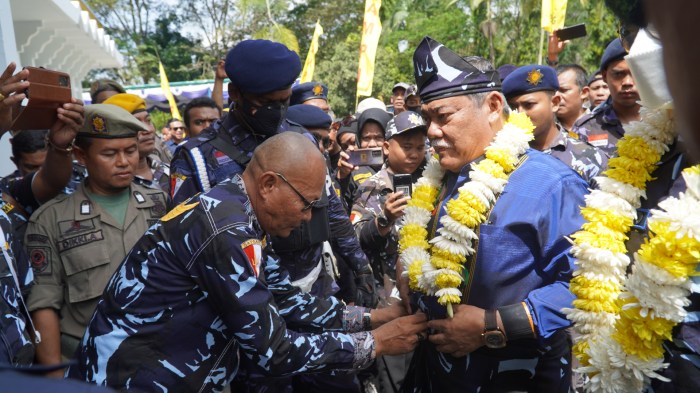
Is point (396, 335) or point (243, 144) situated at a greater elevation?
point (243, 144)

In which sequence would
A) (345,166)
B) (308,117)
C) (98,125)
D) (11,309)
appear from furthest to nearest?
1. (345,166)
2. (308,117)
3. (98,125)
4. (11,309)

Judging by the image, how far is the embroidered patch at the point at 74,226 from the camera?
3.57m

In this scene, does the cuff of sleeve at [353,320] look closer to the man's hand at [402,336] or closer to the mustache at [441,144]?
the man's hand at [402,336]

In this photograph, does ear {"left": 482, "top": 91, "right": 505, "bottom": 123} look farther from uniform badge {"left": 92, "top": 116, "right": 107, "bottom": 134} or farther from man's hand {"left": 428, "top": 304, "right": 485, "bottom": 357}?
uniform badge {"left": 92, "top": 116, "right": 107, "bottom": 134}

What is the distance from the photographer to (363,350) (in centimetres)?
281

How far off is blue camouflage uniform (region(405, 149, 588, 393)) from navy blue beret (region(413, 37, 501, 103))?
0.39 m

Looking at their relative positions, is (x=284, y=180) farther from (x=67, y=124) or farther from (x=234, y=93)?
(x=67, y=124)

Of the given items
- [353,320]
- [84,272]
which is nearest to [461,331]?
[353,320]

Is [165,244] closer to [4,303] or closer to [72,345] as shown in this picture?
[4,303]

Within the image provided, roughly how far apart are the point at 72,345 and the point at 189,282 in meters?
1.56

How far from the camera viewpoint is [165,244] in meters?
2.46

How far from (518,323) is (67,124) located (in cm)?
274

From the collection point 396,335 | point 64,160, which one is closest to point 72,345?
point 64,160

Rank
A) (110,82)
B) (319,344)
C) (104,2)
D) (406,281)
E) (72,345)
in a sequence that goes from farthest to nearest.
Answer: (104,2) → (110,82) → (72,345) → (406,281) → (319,344)
